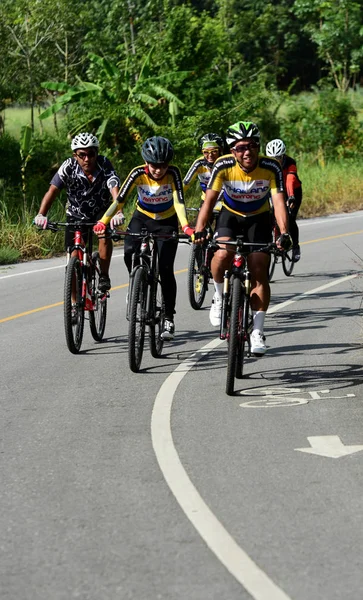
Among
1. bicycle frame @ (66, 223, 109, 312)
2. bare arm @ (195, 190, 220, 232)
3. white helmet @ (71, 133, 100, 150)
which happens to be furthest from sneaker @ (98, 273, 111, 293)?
bare arm @ (195, 190, 220, 232)

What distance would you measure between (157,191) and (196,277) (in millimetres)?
3118

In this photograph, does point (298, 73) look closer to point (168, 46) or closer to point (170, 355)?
point (168, 46)

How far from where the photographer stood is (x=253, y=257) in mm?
9539

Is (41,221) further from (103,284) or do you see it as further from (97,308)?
(97,308)

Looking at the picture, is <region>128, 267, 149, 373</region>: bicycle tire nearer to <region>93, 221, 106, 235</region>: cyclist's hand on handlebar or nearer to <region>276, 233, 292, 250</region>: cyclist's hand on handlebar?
<region>93, 221, 106, 235</region>: cyclist's hand on handlebar

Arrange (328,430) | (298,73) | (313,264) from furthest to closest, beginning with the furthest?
(298,73)
(313,264)
(328,430)

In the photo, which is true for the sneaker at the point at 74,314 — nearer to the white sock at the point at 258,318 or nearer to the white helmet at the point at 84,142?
the white helmet at the point at 84,142

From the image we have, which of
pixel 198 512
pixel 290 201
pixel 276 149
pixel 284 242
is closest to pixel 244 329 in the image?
pixel 284 242

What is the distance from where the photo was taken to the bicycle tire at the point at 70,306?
10.6 m

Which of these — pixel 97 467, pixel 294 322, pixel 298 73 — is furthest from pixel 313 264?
pixel 298 73

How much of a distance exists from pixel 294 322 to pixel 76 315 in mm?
3116

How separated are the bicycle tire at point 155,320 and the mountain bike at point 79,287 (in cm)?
69

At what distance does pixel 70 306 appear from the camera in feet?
34.6

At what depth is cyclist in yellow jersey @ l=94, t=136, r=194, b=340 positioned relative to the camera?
10.5 meters
